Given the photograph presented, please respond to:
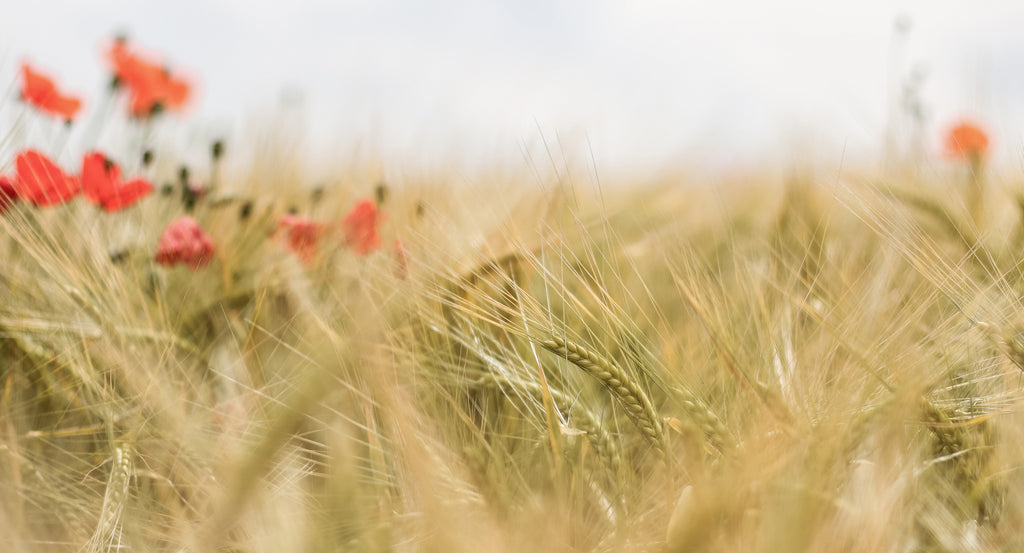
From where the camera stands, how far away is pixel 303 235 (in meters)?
0.79

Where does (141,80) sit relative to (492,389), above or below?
above

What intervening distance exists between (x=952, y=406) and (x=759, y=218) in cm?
70

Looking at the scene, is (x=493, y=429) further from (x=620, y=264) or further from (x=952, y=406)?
(x=952, y=406)

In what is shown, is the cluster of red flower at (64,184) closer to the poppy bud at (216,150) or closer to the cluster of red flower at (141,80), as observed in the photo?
the poppy bud at (216,150)

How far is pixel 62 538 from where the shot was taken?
59 cm

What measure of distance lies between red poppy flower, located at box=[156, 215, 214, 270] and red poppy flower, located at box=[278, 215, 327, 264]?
8cm

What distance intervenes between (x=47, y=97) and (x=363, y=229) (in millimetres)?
476

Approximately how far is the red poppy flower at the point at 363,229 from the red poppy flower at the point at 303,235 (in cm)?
4

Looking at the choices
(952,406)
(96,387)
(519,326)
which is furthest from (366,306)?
(952,406)

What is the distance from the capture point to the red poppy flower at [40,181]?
26.7 inches

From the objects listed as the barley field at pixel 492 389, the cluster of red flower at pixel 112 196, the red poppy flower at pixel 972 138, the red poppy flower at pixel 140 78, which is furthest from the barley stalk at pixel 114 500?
the red poppy flower at pixel 972 138

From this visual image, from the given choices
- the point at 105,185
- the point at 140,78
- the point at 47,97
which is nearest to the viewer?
the point at 105,185

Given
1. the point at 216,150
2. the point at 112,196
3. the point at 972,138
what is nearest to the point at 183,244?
the point at 112,196

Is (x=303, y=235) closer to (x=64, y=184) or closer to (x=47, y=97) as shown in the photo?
(x=64, y=184)
